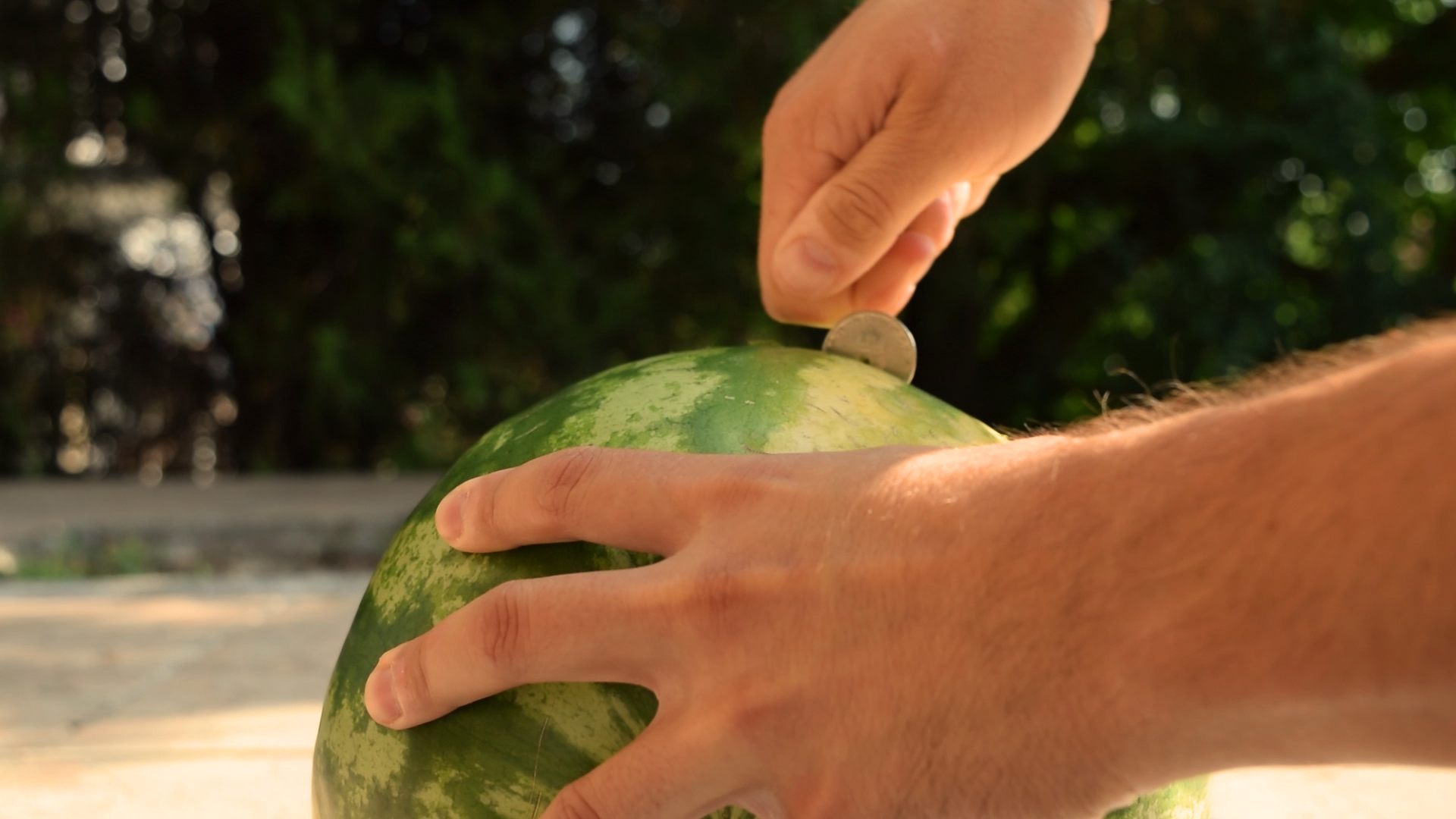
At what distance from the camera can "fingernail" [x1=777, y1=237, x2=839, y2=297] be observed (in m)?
1.35

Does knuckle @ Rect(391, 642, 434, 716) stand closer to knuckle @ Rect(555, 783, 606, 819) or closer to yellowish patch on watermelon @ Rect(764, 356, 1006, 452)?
knuckle @ Rect(555, 783, 606, 819)

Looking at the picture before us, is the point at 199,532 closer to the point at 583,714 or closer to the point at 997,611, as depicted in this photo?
the point at 583,714

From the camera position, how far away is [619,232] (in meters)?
5.12

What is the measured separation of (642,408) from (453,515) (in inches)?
8.2

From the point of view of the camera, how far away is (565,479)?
822 mm

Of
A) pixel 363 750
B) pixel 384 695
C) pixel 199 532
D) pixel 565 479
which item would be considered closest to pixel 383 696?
pixel 384 695

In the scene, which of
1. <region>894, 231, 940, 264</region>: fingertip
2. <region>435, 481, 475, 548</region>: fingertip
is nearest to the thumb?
<region>894, 231, 940, 264</region>: fingertip

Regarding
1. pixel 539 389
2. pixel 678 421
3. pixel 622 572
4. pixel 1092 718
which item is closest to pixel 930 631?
pixel 1092 718

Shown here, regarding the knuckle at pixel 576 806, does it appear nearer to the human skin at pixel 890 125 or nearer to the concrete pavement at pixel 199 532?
the human skin at pixel 890 125

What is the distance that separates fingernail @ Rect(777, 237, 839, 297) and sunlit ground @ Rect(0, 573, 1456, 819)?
0.65m

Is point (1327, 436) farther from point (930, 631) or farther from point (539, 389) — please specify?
point (539, 389)

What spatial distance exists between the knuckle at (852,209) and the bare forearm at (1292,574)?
77 cm

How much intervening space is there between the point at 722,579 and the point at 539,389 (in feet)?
14.0

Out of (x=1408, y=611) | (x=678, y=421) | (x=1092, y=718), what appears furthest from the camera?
(x=678, y=421)
